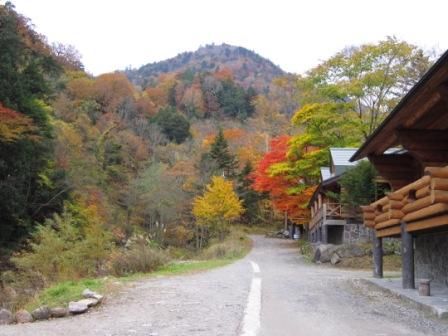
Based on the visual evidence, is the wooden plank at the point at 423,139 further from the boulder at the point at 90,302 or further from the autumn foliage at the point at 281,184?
the autumn foliage at the point at 281,184

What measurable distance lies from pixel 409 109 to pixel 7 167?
921 inches

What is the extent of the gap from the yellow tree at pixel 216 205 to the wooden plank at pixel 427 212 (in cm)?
3067

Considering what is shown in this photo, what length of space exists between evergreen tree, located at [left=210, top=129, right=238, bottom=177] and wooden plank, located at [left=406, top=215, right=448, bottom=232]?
4519 centimetres

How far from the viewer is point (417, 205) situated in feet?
36.4

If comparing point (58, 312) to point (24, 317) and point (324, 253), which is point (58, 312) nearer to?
point (24, 317)

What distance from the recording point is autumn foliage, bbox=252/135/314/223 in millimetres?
41375

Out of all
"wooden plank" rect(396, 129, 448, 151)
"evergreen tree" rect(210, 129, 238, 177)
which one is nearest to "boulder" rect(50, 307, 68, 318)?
"wooden plank" rect(396, 129, 448, 151)

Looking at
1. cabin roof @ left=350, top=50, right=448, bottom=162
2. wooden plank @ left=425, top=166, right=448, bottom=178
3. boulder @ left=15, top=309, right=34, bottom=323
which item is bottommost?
boulder @ left=15, top=309, right=34, bottom=323

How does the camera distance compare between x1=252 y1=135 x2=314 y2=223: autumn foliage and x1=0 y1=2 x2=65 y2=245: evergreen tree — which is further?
x1=252 y1=135 x2=314 y2=223: autumn foliage

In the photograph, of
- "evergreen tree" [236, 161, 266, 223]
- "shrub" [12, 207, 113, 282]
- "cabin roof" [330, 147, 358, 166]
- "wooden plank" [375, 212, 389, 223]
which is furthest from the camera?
"evergreen tree" [236, 161, 266, 223]

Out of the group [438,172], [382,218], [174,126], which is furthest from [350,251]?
[174,126]

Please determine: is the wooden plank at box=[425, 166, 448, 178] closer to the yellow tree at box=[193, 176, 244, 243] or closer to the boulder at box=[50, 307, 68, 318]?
the boulder at box=[50, 307, 68, 318]

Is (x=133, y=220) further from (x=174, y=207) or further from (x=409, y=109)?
(x=409, y=109)

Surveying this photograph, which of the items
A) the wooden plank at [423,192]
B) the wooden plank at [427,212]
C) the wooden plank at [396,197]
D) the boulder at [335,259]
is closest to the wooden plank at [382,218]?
the wooden plank at [396,197]
